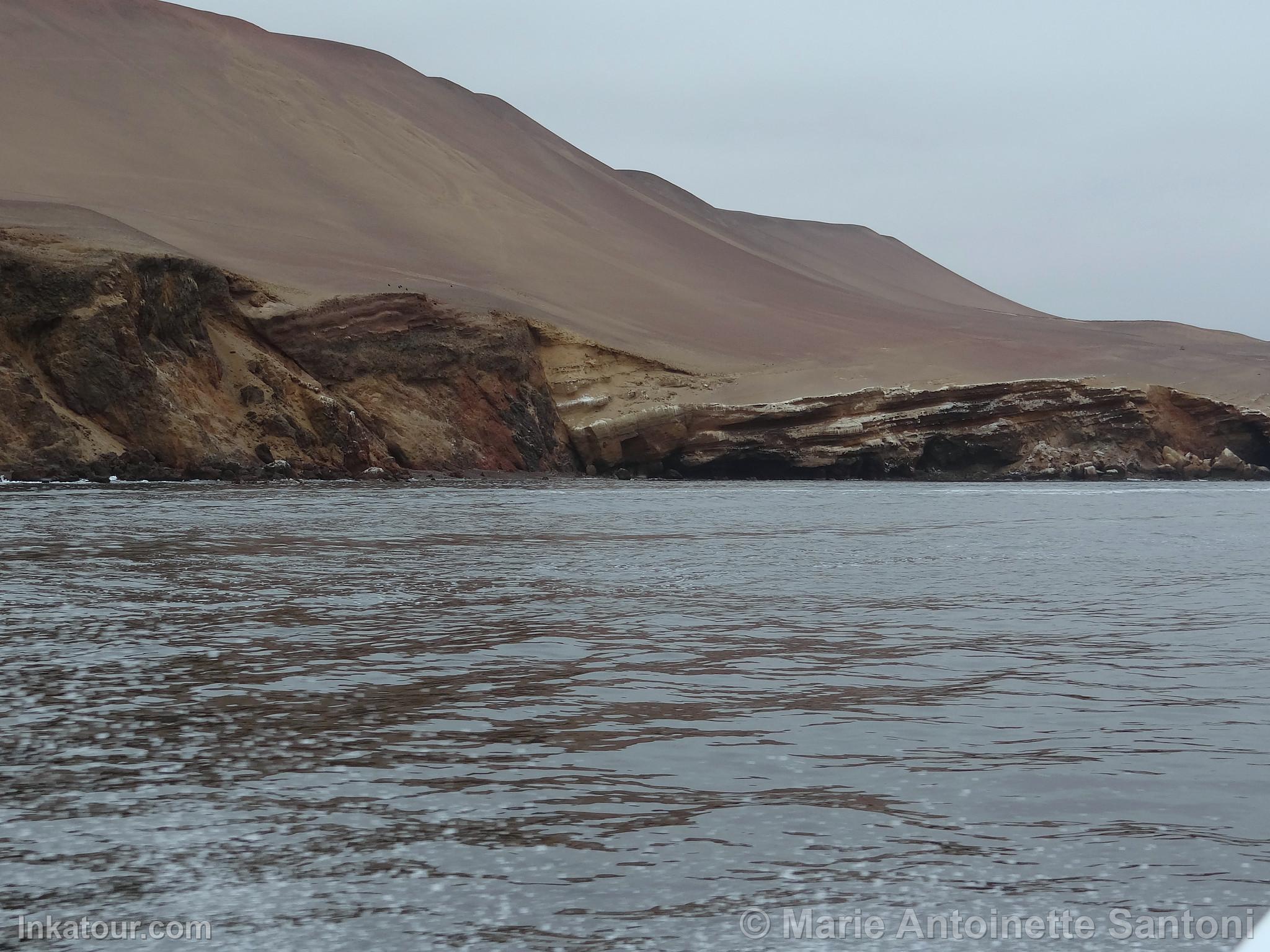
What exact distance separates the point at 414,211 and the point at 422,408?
4797cm

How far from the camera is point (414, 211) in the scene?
311ft

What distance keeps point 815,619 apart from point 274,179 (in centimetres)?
8558

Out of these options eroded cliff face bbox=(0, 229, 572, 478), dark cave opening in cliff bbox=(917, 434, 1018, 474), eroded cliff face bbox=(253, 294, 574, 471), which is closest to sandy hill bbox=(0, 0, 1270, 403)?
eroded cliff face bbox=(253, 294, 574, 471)

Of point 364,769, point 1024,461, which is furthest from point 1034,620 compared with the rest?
point 1024,461

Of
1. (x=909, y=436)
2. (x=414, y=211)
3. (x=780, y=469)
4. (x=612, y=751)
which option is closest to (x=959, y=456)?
(x=909, y=436)

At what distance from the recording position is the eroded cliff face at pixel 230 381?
3594cm

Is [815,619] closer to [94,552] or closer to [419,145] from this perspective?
[94,552]

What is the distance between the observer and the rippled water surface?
439 centimetres

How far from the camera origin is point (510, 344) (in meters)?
54.9

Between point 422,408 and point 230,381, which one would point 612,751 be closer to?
point 230,381

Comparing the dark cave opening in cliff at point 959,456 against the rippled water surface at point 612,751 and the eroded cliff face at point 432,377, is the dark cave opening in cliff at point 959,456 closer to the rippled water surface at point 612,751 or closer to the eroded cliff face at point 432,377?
the eroded cliff face at point 432,377

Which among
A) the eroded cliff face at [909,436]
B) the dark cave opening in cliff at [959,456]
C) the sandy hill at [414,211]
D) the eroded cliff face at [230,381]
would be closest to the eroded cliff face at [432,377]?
the eroded cliff face at [230,381]

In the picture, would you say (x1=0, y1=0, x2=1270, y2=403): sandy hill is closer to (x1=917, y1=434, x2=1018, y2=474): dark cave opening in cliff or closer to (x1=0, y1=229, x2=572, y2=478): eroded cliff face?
(x1=0, y1=229, x2=572, y2=478): eroded cliff face

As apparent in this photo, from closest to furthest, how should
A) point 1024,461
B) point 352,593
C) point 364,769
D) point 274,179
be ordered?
1. point 364,769
2. point 352,593
3. point 1024,461
4. point 274,179
